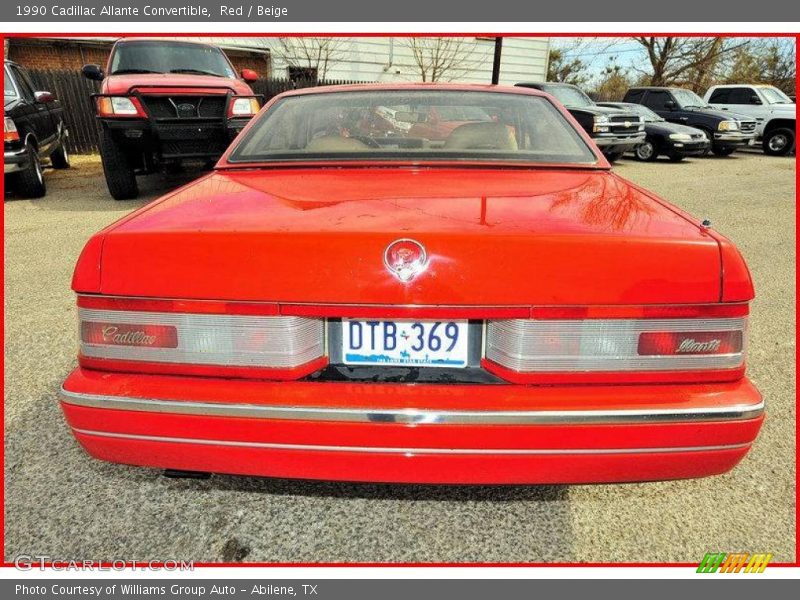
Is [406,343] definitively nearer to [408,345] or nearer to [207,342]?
[408,345]

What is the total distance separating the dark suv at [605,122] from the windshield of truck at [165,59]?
268 inches

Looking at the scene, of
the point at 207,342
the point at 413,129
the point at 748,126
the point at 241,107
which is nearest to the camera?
the point at 207,342

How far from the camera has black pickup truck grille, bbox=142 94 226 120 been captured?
22.1 ft

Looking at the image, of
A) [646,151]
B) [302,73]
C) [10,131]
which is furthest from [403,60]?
[10,131]

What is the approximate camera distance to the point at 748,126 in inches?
603

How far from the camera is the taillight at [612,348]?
4.79ft

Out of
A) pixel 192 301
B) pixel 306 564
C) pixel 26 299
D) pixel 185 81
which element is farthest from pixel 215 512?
pixel 185 81

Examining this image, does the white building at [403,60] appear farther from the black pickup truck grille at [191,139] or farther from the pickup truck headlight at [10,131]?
the black pickup truck grille at [191,139]

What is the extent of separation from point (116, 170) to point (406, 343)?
7083 mm

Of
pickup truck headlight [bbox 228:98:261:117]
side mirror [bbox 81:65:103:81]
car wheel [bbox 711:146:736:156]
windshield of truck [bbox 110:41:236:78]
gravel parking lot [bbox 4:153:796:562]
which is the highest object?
windshield of truck [bbox 110:41:236:78]

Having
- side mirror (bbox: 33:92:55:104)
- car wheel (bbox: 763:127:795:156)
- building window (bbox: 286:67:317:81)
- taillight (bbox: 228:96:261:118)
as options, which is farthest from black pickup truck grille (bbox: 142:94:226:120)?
car wheel (bbox: 763:127:795:156)

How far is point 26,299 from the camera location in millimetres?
4047

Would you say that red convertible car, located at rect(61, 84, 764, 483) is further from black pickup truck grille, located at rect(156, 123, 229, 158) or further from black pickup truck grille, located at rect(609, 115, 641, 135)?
black pickup truck grille, located at rect(609, 115, 641, 135)

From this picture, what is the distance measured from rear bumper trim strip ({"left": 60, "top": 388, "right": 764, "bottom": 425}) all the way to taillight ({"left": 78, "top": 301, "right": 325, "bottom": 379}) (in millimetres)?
99
